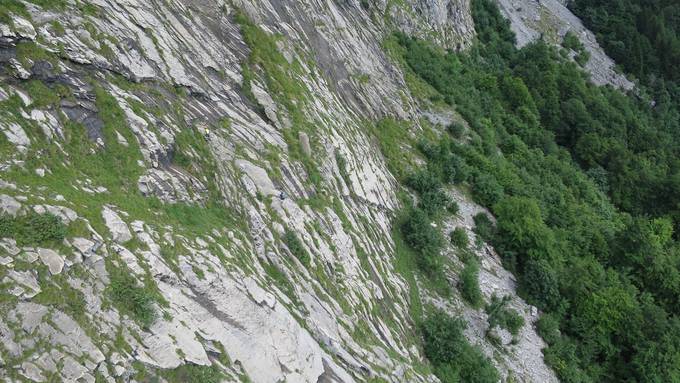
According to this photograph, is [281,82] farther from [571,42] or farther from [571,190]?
[571,42]

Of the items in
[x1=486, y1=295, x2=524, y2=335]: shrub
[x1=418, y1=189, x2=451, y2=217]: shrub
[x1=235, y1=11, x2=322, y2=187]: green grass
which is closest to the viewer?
[x1=235, y1=11, x2=322, y2=187]: green grass

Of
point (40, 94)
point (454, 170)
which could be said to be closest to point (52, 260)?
point (40, 94)

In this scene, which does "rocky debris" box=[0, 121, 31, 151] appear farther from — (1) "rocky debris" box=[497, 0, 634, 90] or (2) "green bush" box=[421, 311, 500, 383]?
(1) "rocky debris" box=[497, 0, 634, 90]

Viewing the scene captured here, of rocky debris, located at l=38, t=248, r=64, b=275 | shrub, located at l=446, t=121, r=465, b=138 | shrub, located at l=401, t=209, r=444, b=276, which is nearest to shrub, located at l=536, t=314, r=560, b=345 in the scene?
shrub, located at l=401, t=209, r=444, b=276

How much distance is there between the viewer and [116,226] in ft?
38.3

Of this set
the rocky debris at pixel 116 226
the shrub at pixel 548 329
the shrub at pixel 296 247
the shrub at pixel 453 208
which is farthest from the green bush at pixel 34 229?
the shrub at pixel 548 329

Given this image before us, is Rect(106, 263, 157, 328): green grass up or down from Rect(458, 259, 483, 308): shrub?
up

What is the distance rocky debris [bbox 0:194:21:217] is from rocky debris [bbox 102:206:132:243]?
1.79m

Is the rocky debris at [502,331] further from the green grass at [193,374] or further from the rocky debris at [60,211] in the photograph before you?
the rocky debris at [60,211]

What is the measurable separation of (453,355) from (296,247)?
8799 mm

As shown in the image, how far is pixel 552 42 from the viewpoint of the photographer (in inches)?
2707

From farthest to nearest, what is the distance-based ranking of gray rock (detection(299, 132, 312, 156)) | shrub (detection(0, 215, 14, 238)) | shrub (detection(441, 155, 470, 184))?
shrub (detection(441, 155, 470, 184))
gray rock (detection(299, 132, 312, 156))
shrub (detection(0, 215, 14, 238))

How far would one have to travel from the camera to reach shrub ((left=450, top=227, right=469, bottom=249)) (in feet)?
88.7

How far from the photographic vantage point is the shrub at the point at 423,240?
24422 millimetres
